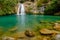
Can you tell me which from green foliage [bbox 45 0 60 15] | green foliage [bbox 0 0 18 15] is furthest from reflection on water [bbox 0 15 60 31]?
green foliage [bbox 45 0 60 15]

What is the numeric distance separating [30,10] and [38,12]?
1910 mm

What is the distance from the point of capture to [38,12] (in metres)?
34.7

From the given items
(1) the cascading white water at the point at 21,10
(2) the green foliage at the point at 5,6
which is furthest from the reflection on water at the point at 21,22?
(1) the cascading white water at the point at 21,10

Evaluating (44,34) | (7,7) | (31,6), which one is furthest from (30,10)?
(44,34)

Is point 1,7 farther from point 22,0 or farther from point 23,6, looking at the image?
point 22,0

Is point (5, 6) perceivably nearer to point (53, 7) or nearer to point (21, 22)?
point (53, 7)

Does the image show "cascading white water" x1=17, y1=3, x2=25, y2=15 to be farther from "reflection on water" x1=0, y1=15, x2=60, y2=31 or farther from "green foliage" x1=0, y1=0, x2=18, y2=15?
"reflection on water" x1=0, y1=15, x2=60, y2=31

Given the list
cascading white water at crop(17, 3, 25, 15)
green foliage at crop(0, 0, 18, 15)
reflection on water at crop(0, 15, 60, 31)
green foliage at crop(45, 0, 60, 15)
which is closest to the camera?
reflection on water at crop(0, 15, 60, 31)

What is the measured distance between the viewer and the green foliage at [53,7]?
104ft

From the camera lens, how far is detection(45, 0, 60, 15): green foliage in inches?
1247

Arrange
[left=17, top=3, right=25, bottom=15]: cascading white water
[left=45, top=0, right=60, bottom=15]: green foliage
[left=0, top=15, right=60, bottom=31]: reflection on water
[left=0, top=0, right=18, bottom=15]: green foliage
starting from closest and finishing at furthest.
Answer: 1. [left=0, top=15, right=60, bottom=31]: reflection on water
2. [left=0, top=0, right=18, bottom=15]: green foliage
3. [left=45, top=0, right=60, bottom=15]: green foliage
4. [left=17, top=3, right=25, bottom=15]: cascading white water

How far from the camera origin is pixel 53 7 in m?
32.1

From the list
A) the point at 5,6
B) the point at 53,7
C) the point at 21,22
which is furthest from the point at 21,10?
the point at 21,22

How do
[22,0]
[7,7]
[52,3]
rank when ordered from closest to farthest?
[7,7], [52,3], [22,0]
